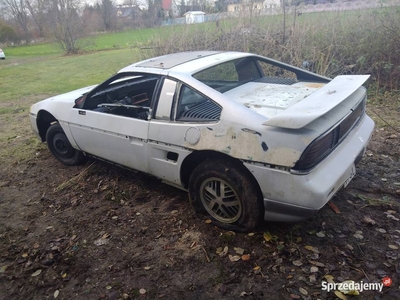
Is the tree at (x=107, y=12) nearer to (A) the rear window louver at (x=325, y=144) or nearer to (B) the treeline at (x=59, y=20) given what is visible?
(B) the treeline at (x=59, y=20)

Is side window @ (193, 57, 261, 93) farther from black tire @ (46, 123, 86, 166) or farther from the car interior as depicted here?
black tire @ (46, 123, 86, 166)

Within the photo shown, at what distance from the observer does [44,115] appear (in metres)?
4.75

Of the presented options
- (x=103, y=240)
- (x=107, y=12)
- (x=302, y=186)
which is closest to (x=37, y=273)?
(x=103, y=240)

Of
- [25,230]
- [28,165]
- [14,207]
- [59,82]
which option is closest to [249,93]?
[25,230]

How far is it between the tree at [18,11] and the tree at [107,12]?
9.38 meters

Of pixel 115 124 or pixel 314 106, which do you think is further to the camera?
pixel 115 124

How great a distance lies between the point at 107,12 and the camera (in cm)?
3934

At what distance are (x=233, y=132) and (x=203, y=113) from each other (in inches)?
16.9

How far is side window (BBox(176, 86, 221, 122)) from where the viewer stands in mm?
2920

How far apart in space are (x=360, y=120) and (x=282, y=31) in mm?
5592

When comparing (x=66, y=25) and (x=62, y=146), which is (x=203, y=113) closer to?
(x=62, y=146)

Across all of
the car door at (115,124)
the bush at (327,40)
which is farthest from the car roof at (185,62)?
the bush at (327,40)

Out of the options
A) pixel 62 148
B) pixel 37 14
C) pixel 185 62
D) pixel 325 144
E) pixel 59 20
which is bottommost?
pixel 62 148

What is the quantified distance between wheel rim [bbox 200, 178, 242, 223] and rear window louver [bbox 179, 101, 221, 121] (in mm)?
560
